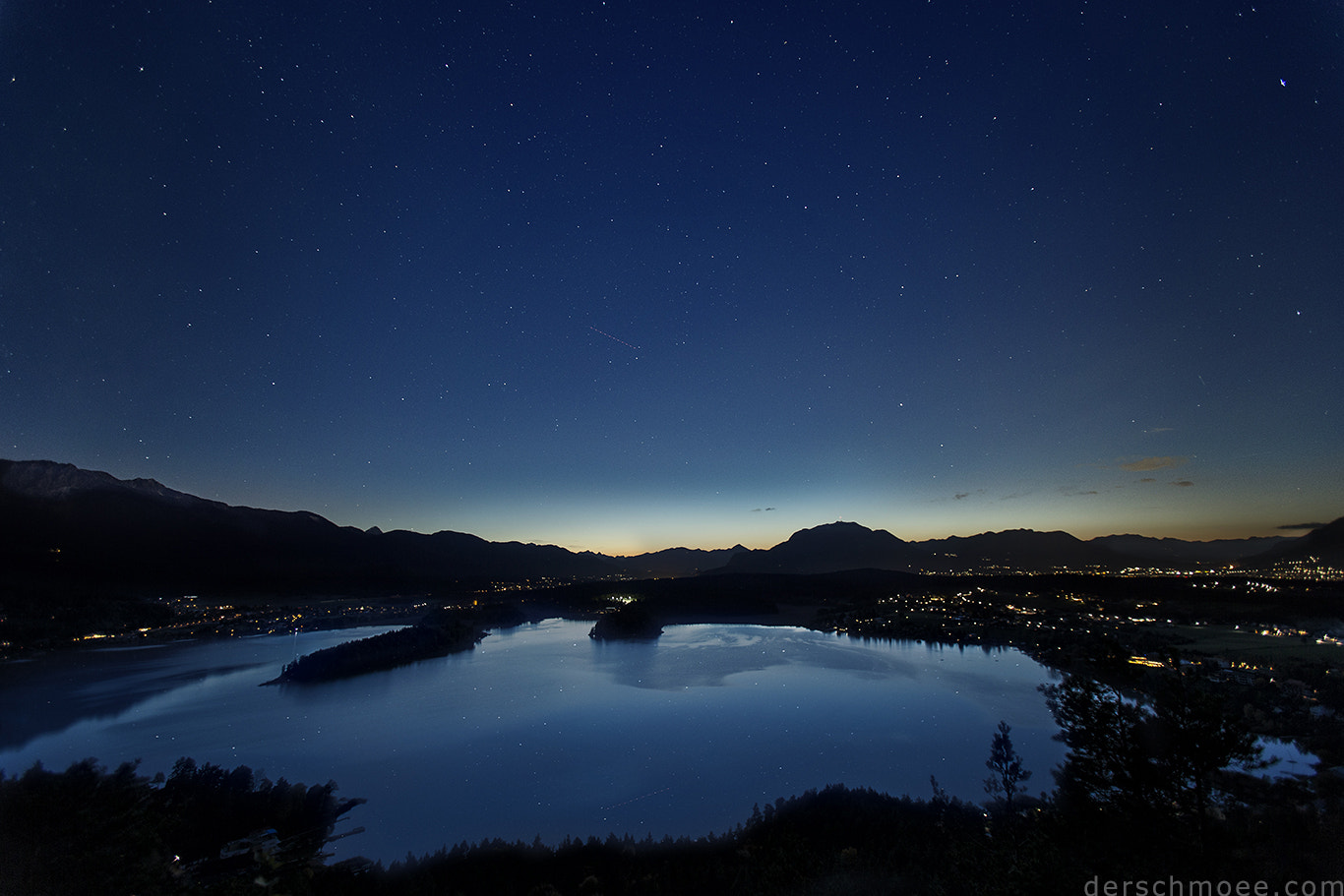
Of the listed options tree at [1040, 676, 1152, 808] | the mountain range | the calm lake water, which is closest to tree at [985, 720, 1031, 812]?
the calm lake water

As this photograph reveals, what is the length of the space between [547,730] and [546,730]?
0.19ft

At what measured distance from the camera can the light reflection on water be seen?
67.6 feet

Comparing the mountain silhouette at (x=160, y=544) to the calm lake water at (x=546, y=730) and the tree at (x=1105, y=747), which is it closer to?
the calm lake water at (x=546, y=730)

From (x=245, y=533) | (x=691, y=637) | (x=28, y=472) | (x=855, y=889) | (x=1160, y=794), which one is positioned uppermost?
(x=28, y=472)

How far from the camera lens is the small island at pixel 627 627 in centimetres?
6994

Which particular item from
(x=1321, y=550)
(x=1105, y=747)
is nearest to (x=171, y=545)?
(x=1105, y=747)

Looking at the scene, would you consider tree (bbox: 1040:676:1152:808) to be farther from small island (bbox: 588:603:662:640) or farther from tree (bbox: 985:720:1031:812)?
small island (bbox: 588:603:662:640)

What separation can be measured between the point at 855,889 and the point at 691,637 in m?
61.7

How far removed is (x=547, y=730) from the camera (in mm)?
31281

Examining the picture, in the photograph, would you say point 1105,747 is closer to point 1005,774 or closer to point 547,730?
point 1005,774

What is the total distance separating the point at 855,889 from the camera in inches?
442

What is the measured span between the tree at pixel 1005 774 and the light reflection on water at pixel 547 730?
87 centimetres

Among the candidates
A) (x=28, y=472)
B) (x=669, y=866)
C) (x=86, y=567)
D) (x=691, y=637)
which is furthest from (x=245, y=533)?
(x=669, y=866)

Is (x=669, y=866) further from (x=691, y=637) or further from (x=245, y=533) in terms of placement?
(x=245, y=533)
